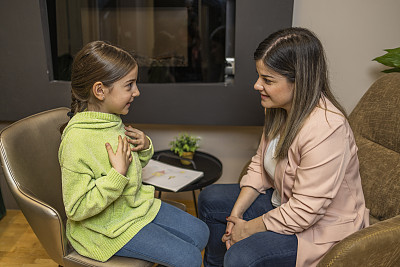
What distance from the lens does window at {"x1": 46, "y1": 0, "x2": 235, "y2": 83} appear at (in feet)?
6.12

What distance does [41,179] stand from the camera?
123 centimetres

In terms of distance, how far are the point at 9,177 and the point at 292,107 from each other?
2.89 ft

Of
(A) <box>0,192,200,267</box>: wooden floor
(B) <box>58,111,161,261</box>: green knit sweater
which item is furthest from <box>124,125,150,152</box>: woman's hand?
(A) <box>0,192,200,267</box>: wooden floor

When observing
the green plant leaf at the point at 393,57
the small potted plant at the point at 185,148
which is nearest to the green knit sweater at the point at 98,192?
the small potted plant at the point at 185,148

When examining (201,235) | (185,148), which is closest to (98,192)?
(201,235)

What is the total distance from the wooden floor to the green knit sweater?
0.74m

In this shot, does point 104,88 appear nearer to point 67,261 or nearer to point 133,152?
point 133,152

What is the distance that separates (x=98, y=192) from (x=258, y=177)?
63 cm

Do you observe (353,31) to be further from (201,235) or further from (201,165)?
(201,235)

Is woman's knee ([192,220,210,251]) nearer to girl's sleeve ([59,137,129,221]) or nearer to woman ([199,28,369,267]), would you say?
woman ([199,28,369,267])

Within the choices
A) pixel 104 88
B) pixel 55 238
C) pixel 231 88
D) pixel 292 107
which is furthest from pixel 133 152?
pixel 231 88

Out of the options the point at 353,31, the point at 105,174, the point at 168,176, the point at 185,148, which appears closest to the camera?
the point at 105,174

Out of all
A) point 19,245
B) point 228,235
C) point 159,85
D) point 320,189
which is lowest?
point 19,245

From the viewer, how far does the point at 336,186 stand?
42.1 inches
